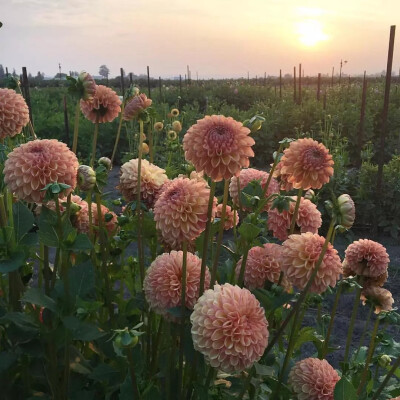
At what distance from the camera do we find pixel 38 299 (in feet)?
3.15

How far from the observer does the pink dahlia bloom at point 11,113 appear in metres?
1.13

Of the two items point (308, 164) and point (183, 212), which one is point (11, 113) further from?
point (308, 164)

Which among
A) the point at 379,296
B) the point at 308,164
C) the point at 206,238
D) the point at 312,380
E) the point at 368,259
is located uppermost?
the point at 308,164

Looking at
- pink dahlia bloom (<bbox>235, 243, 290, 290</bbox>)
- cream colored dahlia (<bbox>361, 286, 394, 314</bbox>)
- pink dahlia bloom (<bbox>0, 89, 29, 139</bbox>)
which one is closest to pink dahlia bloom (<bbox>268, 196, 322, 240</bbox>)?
pink dahlia bloom (<bbox>235, 243, 290, 290</bbox>)

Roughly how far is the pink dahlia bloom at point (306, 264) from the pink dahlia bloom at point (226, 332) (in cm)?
14

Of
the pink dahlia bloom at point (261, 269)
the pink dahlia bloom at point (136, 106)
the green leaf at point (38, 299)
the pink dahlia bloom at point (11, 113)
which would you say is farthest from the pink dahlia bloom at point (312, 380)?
the pink dahlia bloom at point (11, 113)

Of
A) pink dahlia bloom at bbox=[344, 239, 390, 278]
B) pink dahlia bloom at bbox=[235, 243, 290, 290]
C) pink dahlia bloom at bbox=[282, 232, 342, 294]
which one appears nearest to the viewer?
pink dahlia bloom at bbox=[282, 232, 342, 294]

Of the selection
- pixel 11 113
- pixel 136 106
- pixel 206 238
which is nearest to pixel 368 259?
pixel 206 238

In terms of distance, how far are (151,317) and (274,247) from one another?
1.08 ft

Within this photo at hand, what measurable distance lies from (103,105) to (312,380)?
788 mm

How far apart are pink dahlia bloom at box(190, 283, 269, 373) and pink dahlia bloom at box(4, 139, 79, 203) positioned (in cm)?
33

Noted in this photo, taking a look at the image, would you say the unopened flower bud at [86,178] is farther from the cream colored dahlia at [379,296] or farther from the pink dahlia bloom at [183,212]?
the cream colored dahlia at [379,296]

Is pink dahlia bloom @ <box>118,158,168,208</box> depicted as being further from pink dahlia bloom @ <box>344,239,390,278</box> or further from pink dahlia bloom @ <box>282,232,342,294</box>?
pink dahlia bloom @ <box>344,239,390,278</box>

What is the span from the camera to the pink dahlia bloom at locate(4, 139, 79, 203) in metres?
0.96
